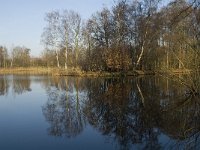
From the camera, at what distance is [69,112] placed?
603 inches

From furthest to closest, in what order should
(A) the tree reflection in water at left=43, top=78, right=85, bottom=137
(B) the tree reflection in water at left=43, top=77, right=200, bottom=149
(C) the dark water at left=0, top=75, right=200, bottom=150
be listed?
(A) the tree reflection in water at left=43, top=78, right=85, bottom=137 → (B) the tree reflection in water at left=43, top=77, right=200, bottom=149 → (C) the dark water at left=0, top=75, right=200, bottom=150

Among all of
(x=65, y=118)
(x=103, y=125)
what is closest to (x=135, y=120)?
(x=103, y=125)

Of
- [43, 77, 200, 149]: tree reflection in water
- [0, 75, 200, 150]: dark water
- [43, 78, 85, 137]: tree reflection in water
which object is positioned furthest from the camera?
[43, 78, 85, 137]: tree reflection in water

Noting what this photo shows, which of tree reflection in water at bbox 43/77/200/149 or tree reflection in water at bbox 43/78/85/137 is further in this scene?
tree reflection in water at bbox 43/78/85/137

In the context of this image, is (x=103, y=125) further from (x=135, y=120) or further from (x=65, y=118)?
(x=65, y=118)

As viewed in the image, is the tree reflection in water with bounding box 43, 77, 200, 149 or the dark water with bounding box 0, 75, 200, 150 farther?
the tree reflection in water with bounding box 43, 77, 200, 149

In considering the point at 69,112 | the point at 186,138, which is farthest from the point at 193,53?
the point at 186,138

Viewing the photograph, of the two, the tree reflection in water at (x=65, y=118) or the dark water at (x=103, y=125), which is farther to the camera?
the tree reflection in water at (x=65, y=118)

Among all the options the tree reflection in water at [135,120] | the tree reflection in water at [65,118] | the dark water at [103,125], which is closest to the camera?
the dark water at [103,125]

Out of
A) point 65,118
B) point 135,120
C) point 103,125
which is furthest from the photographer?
point 65,118

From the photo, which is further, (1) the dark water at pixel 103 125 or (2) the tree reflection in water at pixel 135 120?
(2) the tree reflection in water at pixel 135 120

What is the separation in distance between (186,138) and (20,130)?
584 centimetres

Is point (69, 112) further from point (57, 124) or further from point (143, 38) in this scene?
point (143, 38)

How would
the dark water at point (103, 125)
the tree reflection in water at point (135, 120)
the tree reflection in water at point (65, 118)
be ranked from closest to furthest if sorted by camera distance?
the dark water at point (103, 125)
the tree reflection in water at point (135, 120)
the tree reflection in water at point (65, 118)
